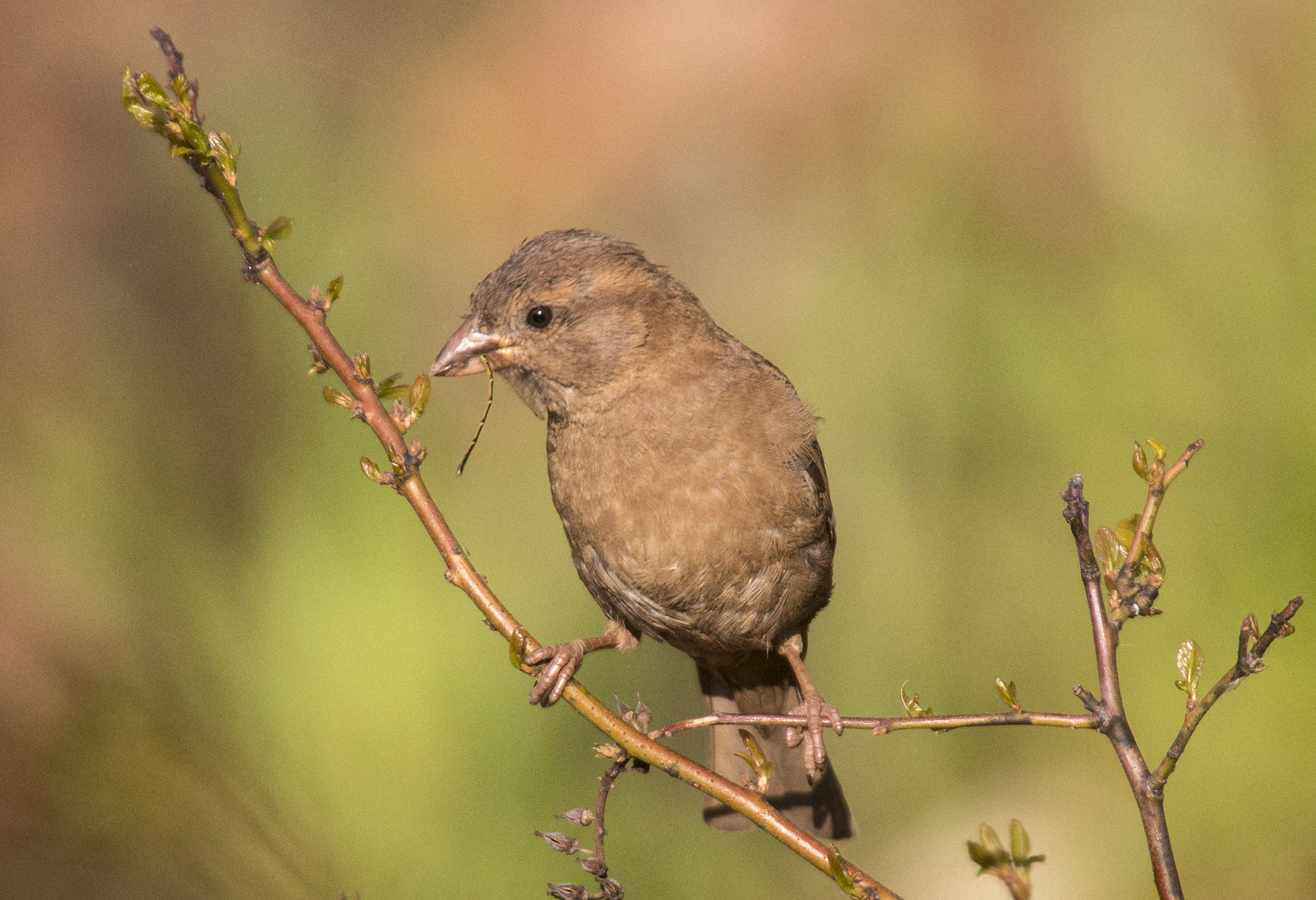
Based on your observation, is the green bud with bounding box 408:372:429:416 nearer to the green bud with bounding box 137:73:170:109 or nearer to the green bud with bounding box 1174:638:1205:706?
the green bud with bounding box 137:73:170:109

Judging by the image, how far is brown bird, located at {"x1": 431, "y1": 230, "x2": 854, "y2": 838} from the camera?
2.60 meters

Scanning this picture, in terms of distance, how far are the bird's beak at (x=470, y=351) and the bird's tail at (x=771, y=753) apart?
3.66 feet

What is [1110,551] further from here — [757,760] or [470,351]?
[470,351]

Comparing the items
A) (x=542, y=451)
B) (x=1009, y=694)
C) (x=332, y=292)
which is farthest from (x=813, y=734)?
(x=542, y=451)

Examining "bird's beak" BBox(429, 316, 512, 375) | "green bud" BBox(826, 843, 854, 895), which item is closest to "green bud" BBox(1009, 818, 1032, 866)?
"green bud" BBox(826, 843, 854, 895)

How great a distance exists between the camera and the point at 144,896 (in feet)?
11.6

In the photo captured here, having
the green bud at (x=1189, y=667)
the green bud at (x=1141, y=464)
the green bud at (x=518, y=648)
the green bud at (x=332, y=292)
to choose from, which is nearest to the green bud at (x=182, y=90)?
the green bud at (x=332, y=292)

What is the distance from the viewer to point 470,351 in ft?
8.46

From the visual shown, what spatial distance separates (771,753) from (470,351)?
56.4 inches

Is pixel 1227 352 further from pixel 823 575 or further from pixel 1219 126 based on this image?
pixel 823 575

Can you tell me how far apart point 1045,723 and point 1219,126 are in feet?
12.0

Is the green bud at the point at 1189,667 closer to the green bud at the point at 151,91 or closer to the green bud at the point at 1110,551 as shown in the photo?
the green bud at the point at 1110,551

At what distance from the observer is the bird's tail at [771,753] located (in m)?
3.11

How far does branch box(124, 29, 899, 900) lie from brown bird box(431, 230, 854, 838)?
55cm
